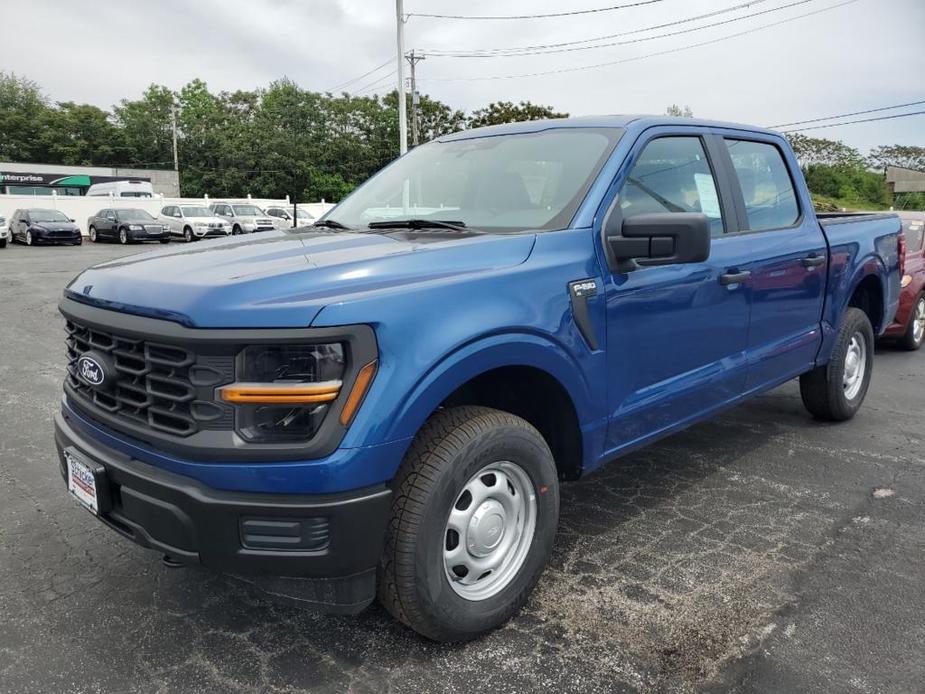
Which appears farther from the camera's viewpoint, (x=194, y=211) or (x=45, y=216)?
(x=194, y=211)

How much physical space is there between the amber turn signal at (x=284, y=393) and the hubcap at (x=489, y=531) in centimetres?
60

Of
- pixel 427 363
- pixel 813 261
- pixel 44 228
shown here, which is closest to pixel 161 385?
pixel 427 363

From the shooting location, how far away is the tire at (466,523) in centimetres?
225

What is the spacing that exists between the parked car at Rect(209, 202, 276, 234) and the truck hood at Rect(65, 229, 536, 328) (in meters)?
29.0

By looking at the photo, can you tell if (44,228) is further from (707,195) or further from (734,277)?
(734,277)

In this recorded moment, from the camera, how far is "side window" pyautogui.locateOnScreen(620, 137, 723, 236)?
10.5 ft

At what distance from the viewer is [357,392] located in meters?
2.07

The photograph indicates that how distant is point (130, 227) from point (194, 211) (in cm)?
276

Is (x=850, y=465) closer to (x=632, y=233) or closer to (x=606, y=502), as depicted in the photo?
(x=606, y=502)

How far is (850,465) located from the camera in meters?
4.40

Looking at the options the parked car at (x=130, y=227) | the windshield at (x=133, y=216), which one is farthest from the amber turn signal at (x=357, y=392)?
the windshield at (x=133, y=216)

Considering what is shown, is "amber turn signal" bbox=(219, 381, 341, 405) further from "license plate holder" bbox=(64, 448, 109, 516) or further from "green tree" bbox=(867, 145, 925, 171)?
"green tree" bbox=(867, 145, 925, 171)

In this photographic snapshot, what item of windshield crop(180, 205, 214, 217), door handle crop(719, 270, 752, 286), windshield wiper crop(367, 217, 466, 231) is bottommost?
door handle crop(719, 270, 752, 286)

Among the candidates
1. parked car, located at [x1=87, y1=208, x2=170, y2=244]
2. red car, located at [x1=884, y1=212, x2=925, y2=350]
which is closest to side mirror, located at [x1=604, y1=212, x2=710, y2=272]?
red car, located at [x1=884, y1=212, x2=925, y2=350]
